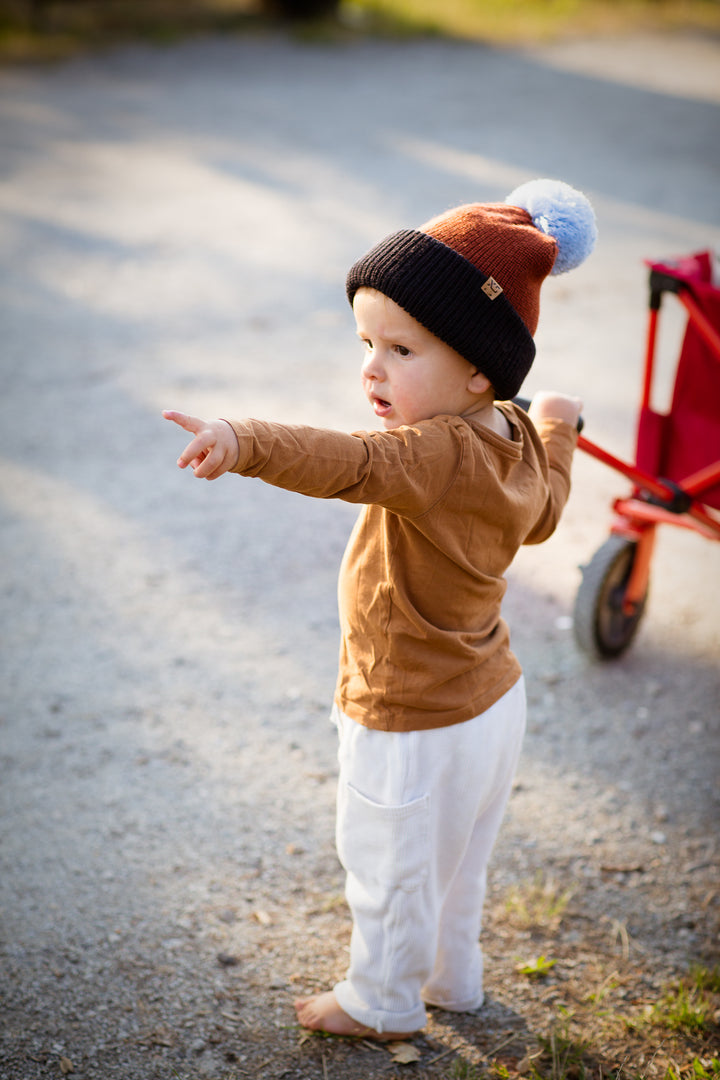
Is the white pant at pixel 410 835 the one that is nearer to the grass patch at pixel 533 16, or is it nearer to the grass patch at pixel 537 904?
the grass patch at pixel 537 904

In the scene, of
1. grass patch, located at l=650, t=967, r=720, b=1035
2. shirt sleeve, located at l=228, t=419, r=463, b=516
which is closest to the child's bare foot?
grass patch, located at l=650, t=967, r=720, b=1035

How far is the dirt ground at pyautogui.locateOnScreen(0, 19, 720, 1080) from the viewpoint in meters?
1.88

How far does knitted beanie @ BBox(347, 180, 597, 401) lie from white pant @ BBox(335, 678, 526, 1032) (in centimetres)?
57

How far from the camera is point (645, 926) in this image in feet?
7.06

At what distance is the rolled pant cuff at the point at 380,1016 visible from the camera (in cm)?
170

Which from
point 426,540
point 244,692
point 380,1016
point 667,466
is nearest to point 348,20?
point 667,466

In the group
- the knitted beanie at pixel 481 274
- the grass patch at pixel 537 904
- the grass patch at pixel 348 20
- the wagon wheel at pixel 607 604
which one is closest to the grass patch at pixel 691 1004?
the grass patch at pixel 537 904

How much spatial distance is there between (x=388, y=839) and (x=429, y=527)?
539 mm

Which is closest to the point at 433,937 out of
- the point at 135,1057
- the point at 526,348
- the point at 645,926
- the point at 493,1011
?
the point at 493,1011

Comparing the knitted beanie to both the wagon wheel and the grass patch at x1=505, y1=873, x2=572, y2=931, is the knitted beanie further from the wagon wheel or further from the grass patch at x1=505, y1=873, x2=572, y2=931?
the wagon wheel

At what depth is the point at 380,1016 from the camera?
1.70 meters

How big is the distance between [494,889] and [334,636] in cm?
101

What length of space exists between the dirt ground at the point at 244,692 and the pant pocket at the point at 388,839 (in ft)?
1.53

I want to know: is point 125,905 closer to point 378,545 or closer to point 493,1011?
point 493,1011
